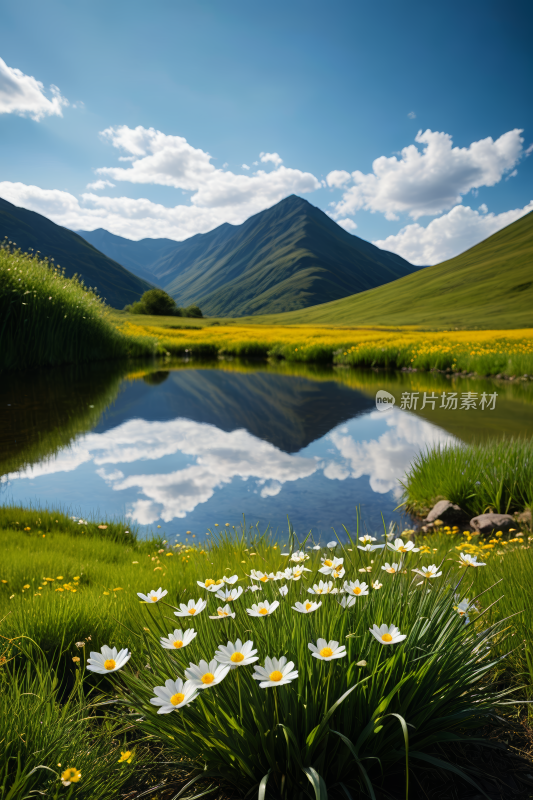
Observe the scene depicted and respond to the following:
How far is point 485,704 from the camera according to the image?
69.8 inches

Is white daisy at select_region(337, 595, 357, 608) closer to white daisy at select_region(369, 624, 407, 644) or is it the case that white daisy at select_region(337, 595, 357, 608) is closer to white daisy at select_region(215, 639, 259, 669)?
white daisy at select_region(369, 624, 407, 644)

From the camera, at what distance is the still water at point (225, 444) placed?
580 centimetres

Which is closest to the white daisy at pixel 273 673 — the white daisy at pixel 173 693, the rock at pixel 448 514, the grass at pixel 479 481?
the white daisy at pixel 173 693

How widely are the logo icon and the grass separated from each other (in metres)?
6.44

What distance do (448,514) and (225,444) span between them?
4.78 meters

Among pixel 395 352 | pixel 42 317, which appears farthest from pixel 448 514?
pixel 395 352

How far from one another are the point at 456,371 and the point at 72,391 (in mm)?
16505

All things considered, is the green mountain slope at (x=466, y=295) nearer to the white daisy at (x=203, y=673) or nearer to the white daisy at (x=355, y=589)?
the white daisy at (x=355, y=589)

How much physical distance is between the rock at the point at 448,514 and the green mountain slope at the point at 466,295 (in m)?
55.5

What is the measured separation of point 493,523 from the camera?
15.9 ft

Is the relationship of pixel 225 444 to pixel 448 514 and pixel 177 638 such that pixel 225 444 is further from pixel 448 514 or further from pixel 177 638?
pixel 177 638

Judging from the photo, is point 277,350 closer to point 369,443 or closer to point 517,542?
point 369,443

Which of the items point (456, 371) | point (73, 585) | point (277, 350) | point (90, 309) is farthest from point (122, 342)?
point (73, 585)

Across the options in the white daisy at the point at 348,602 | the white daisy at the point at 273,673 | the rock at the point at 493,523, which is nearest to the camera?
the white daisy at the point at 273,673
